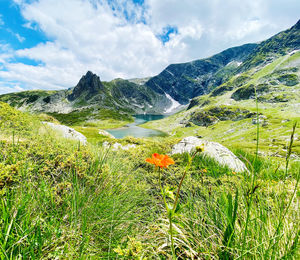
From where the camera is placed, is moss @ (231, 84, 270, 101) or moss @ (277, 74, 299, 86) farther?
moss @ (231, 84, 270, 101)

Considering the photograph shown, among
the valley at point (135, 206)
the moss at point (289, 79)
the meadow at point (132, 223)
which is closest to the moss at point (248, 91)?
the moss at point (289, 79)

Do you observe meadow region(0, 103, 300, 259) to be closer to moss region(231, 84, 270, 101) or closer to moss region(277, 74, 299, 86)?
moss region(231, 84, 270, 101)

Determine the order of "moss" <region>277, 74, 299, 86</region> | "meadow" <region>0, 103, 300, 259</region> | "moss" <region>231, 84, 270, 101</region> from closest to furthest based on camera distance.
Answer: "meadow" <region>0, 103, 300, 259</region>
"moss" <region>277, 74, 299, 86</region>
"moss" <region>231, 84, 270, 101</region>

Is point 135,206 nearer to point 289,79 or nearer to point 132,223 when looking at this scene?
point 132,223

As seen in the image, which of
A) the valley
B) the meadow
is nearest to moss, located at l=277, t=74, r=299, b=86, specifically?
the valley

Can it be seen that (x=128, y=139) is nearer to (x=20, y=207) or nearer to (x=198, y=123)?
(x=20, y=207)

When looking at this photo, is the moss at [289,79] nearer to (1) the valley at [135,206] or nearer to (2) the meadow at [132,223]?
(1) the valley at [135,206]

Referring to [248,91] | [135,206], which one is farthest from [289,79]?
[135,206]

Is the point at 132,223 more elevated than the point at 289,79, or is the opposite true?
the point at 289,79

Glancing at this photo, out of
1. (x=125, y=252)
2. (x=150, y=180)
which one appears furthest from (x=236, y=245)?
(x=150, y=180)

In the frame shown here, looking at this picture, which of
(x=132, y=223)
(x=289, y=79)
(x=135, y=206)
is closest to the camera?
(x=132, y=223)

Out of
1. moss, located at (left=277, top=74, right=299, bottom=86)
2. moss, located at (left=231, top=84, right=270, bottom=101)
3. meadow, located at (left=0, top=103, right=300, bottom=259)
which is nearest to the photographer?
meadow, located at (left=0, top=103, right=300, bottom=259)

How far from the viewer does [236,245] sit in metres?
1.89

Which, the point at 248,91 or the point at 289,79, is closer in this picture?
the point at 289,79
